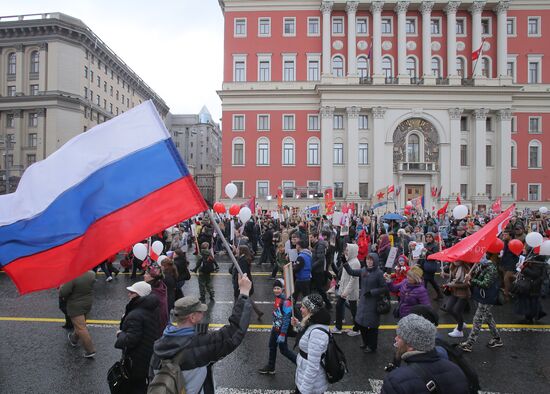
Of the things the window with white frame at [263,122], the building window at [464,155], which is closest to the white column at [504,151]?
the building window at [464,155]

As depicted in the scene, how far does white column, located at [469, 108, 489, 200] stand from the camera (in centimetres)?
4184

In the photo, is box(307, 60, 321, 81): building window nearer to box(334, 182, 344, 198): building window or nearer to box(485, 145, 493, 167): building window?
box(334, 182, 344, 198): building window

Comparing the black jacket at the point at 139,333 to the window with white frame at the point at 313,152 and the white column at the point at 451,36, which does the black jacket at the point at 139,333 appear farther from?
the white column at the point at 451,36

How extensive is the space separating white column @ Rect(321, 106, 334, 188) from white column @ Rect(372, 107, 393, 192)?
4432 mm

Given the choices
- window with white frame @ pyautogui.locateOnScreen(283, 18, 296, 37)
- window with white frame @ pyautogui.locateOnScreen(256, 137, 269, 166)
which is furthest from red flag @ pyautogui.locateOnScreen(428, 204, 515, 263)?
window with white frame @ pyautogui.locateOnScreen(283, 18, 296, 37)

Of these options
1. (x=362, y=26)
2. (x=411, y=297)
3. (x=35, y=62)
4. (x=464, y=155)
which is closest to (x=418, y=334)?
(x=411, y=297)

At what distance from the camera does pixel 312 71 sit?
4456cm

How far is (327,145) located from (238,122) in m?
10.2

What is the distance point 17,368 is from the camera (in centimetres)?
620

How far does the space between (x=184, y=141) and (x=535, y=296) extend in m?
93.5

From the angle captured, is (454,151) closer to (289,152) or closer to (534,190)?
(534,190)

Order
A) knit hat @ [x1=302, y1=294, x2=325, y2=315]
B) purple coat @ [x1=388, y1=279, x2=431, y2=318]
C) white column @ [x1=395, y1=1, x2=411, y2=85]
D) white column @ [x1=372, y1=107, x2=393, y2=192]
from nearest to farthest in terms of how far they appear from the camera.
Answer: knit hat @ [x1=302, y1=294, x2=325, y2=315] < purple coat @ [x1=388, y1=279, x2=431, y2=318] < white column @ [x1=372, y1=107, x2=393, y2=192] < white column @ [x1=395, y1=1, x2=411, y2=85]

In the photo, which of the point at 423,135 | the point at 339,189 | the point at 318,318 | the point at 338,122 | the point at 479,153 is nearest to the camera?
the point at 318,318

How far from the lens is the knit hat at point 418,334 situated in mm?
2928
